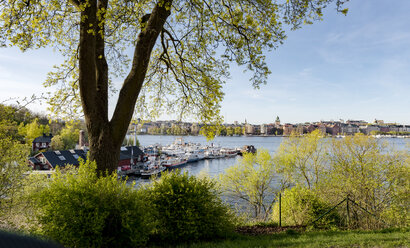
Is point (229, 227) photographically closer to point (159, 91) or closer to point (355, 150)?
point (159, 91)

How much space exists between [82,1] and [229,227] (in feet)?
19.9

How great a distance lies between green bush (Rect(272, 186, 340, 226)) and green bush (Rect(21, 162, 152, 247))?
7878 millimetres

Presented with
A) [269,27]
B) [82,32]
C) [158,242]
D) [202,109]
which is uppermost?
[269,27]

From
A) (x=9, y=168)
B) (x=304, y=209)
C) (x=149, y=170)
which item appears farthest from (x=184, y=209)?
(x=149, y=170)

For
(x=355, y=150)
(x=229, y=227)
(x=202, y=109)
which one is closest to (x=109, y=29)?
(x=202, y=109)

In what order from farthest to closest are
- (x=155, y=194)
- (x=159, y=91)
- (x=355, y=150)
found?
(x=355, y=150), (x=159, y=91), (x=155, y=194)

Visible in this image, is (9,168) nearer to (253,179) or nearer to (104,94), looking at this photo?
(104,94)

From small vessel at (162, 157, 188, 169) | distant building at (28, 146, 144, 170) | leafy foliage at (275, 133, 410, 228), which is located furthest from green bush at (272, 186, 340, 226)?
small vessel at (162, 157, 188, 169)

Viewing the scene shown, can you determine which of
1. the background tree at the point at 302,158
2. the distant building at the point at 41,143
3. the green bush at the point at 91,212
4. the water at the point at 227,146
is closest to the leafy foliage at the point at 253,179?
the background tree at the point at 302,158

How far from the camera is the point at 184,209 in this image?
18.9 ft

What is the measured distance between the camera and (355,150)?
14.7m

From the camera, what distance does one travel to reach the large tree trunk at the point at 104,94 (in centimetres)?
543

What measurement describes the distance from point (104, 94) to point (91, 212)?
2.56m

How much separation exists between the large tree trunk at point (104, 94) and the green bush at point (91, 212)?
606 millimetres
